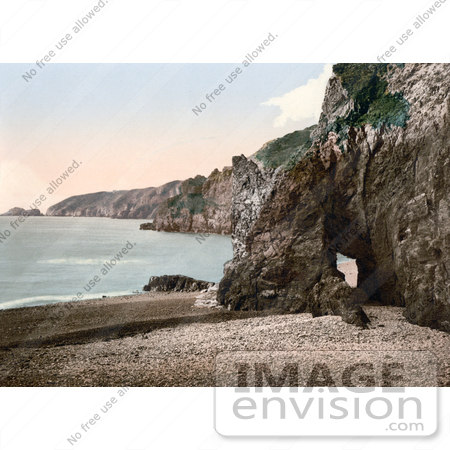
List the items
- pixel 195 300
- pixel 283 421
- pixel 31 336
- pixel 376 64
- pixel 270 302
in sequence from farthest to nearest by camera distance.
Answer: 1. pixel 195 300
2. pixel 270 302
3. pixel 31 336
4. pixel 376 64
5. pixel 283 421

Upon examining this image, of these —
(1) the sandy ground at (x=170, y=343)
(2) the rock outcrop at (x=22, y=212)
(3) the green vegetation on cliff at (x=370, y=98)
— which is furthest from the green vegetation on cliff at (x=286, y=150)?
(2) the rock outcrop at (x=22, y=212)

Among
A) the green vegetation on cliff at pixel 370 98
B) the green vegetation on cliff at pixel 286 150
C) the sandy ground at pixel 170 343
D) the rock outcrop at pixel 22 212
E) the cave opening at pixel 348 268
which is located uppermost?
the green vegetation on cliff at pixel 370 98

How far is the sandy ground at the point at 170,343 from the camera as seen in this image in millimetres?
5070

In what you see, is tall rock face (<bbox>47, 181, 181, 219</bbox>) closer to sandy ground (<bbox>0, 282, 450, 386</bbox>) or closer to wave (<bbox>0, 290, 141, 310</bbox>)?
wave (<bbox>0, 290, 141, 310</bbox>)

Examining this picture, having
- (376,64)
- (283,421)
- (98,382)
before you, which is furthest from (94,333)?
(376,64)

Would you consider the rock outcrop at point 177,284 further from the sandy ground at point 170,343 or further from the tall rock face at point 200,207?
the tall rock face at point 200,207

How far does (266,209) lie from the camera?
Answer: 24.9ft

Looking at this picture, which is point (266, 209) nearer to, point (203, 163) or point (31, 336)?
point (203, 163)

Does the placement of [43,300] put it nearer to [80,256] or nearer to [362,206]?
[80,256]

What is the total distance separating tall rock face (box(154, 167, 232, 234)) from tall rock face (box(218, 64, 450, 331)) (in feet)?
1.26

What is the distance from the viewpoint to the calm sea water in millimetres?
6512

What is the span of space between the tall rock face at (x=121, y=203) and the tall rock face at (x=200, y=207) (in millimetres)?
198

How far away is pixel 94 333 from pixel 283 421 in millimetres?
3361

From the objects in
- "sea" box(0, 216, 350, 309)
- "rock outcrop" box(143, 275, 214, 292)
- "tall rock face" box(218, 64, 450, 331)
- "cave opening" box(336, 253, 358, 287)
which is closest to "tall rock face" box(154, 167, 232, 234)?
"sea" box(0, 216, 350, 309)
